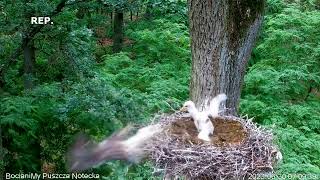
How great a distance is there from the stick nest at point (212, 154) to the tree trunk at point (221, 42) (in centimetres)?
53

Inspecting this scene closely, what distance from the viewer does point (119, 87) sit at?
6625 millimetres

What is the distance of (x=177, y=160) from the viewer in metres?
3.04

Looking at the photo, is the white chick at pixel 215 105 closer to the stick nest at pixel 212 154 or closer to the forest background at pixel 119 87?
the stick nest at pixel 212 154

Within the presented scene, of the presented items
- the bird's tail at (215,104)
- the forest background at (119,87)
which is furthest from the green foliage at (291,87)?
the bird's tail at (215,104)

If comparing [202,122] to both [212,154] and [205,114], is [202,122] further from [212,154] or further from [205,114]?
[212,154]

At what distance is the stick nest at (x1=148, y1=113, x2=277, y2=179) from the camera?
3.00 m

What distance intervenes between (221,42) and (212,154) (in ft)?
3.38

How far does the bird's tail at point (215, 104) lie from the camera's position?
3.55m

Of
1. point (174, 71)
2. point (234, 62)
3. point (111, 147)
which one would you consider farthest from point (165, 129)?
point (174, 71)

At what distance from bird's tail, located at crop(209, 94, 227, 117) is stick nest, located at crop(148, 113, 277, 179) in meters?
0.23

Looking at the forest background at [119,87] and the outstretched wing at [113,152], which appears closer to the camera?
the outstretched wing at [113,152]

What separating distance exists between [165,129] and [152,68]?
4327 millimetres

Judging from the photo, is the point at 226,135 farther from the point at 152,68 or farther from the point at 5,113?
the point at 152,68

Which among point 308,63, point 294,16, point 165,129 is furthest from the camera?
point 294,16
